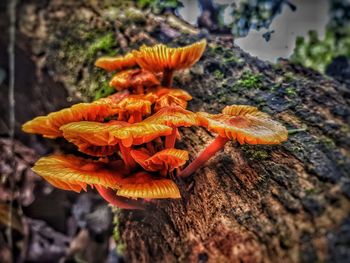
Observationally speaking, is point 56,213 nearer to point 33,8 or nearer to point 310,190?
point 33,8

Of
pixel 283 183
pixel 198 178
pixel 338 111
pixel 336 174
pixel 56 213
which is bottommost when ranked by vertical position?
pixel 56 213

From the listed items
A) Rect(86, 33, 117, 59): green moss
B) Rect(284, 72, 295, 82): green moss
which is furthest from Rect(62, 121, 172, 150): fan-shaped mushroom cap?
Rect(86, 33, 117, 59): green moss

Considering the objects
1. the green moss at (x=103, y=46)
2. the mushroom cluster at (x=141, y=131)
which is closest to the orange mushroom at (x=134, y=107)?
the mushroom cluster at (x=141, y=131)

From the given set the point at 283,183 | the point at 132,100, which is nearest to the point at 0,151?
the point at 132,100

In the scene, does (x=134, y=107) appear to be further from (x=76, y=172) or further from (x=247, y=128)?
(x=247, y=128)

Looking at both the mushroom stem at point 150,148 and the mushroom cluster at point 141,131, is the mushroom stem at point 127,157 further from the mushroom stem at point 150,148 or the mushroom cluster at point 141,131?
the mushroom stem at point 150,148

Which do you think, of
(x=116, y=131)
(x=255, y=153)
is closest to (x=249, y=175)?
(x=255, y=153)
